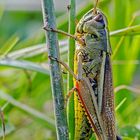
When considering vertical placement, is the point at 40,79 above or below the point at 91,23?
below

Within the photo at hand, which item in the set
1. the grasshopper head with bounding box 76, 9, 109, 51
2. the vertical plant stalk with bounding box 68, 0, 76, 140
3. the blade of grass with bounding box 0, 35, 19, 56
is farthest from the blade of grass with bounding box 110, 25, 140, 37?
the blade of grass with bounding box 0, 35, 19, 56

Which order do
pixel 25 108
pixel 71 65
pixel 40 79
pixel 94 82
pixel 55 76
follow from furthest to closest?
1. pixel 40 79
2. pixel 25 108
3. pixel 94 82
4. pixel 71 65
5. pixel 55 76

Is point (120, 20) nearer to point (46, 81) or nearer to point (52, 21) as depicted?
point (46, 81)

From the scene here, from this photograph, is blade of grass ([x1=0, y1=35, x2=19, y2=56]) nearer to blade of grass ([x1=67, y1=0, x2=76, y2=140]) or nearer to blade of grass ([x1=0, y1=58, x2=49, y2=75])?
blade of grass ([x1=0, y1=58, x2=49, y2=75])

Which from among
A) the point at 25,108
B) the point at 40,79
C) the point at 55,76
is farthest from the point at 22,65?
the point at 55,76

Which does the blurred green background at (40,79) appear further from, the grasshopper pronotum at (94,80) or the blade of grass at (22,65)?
the grasshopper pronotum at (94,80)

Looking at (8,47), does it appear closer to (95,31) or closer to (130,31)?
(95,31)

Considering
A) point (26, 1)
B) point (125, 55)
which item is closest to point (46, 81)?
point (125, 55)

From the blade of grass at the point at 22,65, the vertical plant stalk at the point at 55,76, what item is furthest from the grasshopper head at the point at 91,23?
the vertical plant stalk at the point at 55,76
